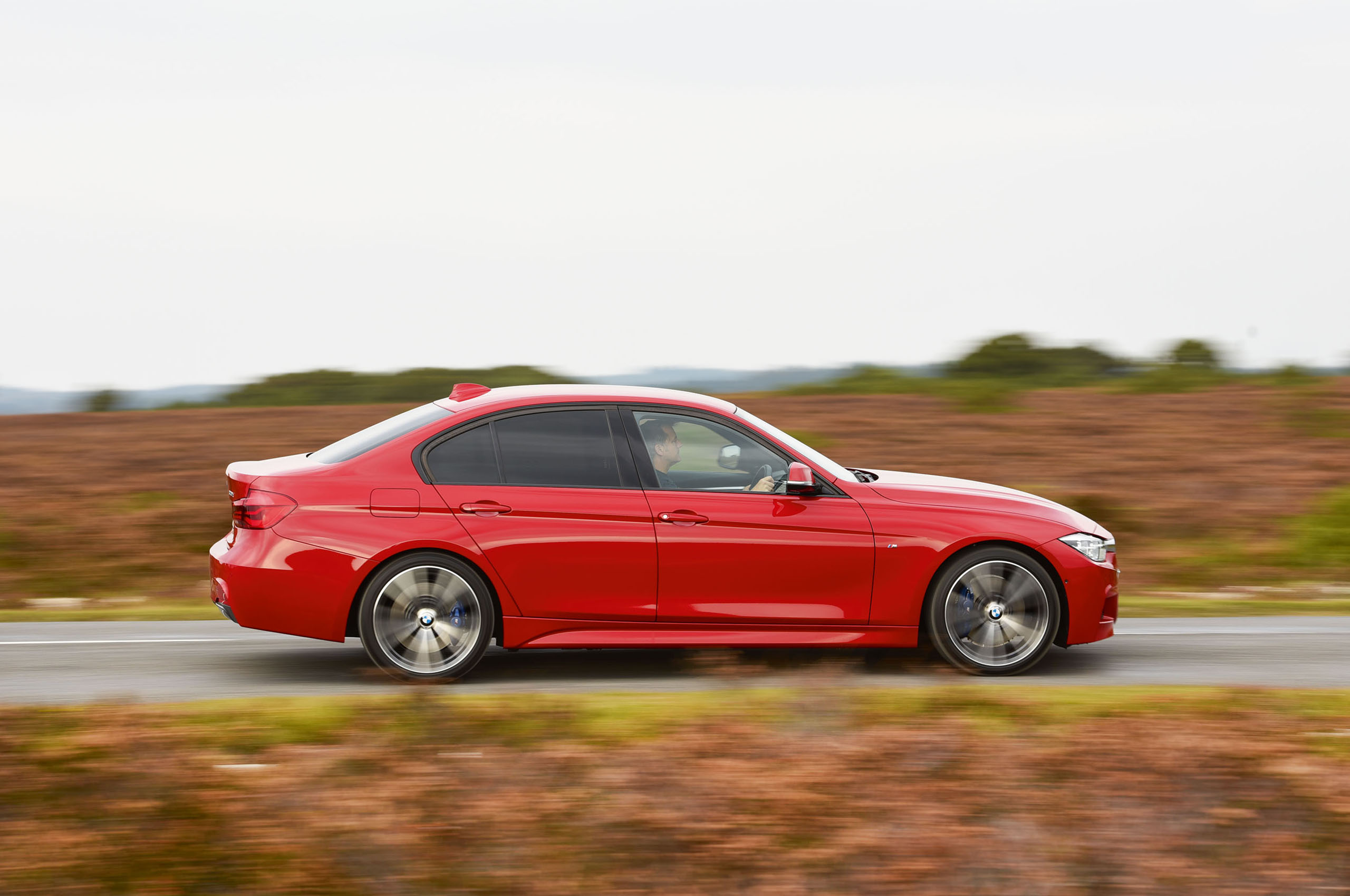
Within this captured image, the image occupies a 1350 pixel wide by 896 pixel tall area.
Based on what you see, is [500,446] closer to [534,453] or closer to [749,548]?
[534,453]

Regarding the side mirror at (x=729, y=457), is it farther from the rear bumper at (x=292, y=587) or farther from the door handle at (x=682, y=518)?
the rear bumper at (x=292, y=587)

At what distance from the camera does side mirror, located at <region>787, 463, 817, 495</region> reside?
23.5 ft

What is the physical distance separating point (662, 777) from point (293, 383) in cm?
1918

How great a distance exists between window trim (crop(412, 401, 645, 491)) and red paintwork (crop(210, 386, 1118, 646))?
1.2 inches

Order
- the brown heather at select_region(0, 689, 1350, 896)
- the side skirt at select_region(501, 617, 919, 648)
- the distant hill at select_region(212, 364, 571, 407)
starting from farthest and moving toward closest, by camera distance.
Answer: the distant hill at select_region(212, 364, 571, 407)
the side skirt at select_region(501, 617, 919, 648)
the brown heather at select_region(0, 689, 1350, 896)

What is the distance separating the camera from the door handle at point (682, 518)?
7.08m

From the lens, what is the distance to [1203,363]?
840 inches

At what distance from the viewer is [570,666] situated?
7828mm

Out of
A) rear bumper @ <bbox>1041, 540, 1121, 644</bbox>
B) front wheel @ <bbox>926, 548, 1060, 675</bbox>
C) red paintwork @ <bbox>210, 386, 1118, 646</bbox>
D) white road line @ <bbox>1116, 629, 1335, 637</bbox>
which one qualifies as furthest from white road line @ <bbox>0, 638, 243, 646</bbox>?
white road line @ <bbox>1116, 629, 1335, 637</bbox>

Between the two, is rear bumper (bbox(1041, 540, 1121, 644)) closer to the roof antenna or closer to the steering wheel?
the steering wheel

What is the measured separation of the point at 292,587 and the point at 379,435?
93 cm

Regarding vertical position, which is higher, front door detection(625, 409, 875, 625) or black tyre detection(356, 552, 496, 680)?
front door detection(625, 409, 875, 625)

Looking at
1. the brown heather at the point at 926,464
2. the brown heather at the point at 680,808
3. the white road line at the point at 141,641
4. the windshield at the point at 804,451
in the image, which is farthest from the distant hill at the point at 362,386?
the brown heather at the point at 680,808

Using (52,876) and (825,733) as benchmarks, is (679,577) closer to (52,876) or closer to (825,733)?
(825,733)
